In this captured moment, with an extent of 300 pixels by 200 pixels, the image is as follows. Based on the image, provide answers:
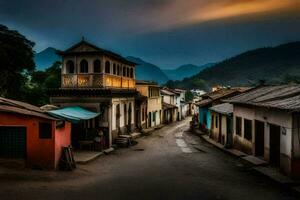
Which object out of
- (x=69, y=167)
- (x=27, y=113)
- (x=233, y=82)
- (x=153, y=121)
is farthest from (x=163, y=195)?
(x=233, y=82)

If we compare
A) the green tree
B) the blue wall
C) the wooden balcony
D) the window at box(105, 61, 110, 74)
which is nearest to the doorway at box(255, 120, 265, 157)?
the wooden balcony

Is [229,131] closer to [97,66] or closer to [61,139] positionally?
[97,66]

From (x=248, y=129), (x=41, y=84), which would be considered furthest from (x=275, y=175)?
(x=41, y=84)

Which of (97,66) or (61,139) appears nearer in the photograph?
(61,139)

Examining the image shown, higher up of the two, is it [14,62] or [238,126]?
[14,62]

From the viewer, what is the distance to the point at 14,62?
47.8 meters

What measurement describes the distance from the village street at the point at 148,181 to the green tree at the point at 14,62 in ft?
92.8

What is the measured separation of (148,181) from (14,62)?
3746cm

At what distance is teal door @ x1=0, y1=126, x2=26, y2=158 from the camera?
696 inches

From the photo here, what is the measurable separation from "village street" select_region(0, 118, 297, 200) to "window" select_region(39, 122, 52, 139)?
1864mm

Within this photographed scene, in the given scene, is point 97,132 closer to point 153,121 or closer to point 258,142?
point 258,142

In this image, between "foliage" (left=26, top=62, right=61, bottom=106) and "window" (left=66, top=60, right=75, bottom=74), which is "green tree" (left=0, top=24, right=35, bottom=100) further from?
"window" (left=66, top=60, right=75, bottom=74)

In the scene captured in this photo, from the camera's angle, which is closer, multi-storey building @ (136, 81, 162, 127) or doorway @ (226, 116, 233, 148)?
doorway @ (226, 116, 233, 148)

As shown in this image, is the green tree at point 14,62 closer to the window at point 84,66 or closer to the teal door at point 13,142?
the window at point 84,66
